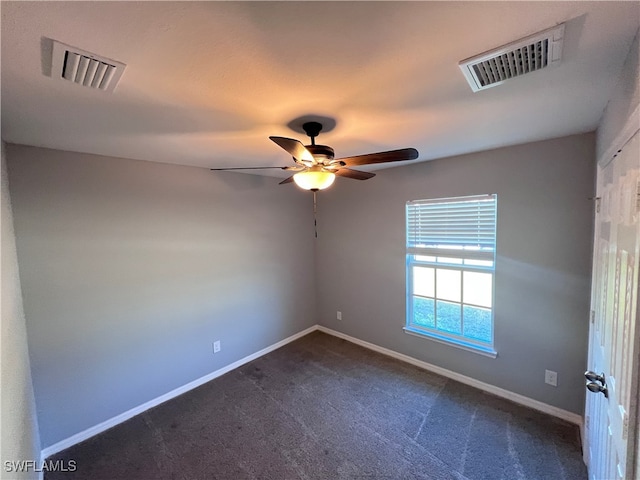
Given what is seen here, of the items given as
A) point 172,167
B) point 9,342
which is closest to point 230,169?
point 172,167

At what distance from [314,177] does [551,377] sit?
8.74ft

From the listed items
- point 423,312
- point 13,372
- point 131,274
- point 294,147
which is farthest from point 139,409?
point 423,312

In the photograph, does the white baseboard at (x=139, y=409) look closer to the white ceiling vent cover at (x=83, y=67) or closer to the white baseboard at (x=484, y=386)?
the white baseboard at (x=484, y=386)

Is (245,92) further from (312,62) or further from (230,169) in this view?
(230,169)

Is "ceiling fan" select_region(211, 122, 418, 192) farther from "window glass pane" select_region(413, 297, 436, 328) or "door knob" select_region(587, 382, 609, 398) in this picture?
"window glass pane" select_region(413, 297, 436, 328)

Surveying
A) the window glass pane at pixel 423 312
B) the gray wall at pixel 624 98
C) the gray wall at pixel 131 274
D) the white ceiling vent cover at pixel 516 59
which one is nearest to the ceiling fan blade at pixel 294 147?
the white ceiling vent cover at pixel 516 59

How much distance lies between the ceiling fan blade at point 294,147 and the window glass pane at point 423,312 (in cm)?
236

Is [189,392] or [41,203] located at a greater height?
[41,203]

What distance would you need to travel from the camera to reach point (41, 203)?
201 centimetres

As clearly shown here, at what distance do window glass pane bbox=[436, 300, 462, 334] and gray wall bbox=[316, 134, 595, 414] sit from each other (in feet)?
0.69

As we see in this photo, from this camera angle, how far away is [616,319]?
1.18 meters

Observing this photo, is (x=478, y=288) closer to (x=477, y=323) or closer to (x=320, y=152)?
(x=477, y=323)

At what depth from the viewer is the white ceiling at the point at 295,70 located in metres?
0.81

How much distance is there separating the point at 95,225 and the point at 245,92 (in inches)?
75.9
